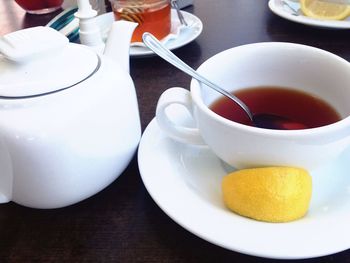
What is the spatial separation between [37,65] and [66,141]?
0.28ft

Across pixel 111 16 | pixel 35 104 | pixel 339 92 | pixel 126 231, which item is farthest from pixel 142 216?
pixel 111 16

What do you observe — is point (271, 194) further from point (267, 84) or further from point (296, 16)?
point (296, 16)

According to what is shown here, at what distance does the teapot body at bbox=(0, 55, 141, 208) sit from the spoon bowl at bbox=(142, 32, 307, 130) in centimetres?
7

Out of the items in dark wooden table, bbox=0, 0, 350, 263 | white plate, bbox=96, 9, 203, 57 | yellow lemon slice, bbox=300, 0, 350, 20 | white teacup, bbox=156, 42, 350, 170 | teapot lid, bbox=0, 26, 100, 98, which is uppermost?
teapot lid, bbox=0, 26, 100, 98

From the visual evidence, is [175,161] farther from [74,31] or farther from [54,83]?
[74,31]

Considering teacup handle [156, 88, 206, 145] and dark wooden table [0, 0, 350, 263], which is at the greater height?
teacup handle [156, 88, 206, 145]

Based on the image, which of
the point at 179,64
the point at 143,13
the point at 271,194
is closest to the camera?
the point at 271,194

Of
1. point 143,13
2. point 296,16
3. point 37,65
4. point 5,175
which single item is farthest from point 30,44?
point 296,16

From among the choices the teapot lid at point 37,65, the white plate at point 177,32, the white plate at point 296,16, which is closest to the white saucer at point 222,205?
the teapot lid at point 37,65

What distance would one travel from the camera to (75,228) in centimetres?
40

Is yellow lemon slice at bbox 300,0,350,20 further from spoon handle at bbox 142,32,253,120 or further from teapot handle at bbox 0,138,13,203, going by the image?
teapot handle at bbox 0,138,13,203

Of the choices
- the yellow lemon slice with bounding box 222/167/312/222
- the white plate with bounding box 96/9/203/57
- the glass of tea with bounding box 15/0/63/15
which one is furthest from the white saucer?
the glass of tea with bounding box 15/0/63/15

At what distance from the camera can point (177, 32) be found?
2.55 ft

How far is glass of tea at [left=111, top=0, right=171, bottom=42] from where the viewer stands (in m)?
0.74
